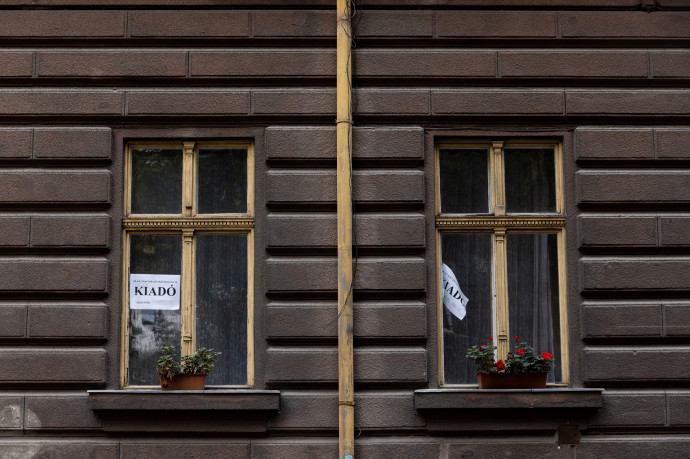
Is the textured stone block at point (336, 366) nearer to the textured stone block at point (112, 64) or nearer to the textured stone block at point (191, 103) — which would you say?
the textured stone block at point (191, 103)

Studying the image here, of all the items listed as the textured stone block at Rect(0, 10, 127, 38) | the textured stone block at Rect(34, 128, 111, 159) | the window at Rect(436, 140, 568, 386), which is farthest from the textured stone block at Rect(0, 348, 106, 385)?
the window at Rect(436, 140, 568, 386)

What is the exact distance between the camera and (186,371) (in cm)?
784

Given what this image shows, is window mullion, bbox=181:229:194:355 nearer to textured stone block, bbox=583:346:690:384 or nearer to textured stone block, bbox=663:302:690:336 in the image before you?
textured stone block, bbox=583:346:690:384

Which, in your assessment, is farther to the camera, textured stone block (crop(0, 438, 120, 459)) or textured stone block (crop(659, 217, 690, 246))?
textured stone block (crop(659, 217, 690, 246))

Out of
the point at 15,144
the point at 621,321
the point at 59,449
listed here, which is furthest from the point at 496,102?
the point at 59,449

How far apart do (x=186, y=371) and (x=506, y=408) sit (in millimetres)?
2776

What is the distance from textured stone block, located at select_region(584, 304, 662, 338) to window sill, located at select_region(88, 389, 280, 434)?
285cm

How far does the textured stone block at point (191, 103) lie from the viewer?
8.25 meters

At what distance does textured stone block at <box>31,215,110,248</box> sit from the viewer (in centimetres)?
806

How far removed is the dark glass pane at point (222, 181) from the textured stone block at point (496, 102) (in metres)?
1.89

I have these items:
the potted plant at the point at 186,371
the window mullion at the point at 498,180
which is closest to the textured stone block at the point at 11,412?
the potted plant at the point at 186,371

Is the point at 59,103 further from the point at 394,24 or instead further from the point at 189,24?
the point at 394,24

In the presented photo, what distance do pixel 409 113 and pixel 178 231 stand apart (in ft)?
7.82

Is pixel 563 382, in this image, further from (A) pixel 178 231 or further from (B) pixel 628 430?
(A) pixel 178 231
